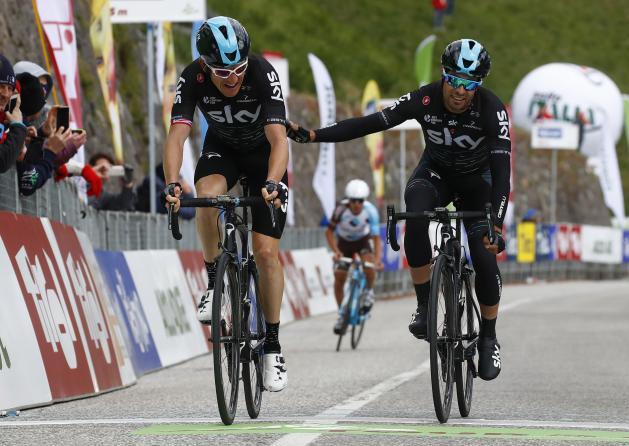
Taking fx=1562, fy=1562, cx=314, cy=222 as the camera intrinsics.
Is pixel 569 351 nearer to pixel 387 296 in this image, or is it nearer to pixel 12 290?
pixel 12 290

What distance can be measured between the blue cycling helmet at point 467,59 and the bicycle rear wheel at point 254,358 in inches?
63.9

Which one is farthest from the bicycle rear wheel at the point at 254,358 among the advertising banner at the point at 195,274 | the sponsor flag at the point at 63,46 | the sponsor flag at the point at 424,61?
the sponsor flag at the point at 424,61

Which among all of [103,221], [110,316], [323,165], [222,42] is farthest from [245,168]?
[323,165]

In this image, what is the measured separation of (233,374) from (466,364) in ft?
5.38

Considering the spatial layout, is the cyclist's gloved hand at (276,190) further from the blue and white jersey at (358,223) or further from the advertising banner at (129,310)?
the blue and white jersey at (358,223)

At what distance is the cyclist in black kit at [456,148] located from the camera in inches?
353

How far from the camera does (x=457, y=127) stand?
918cm

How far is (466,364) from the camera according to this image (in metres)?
9.27

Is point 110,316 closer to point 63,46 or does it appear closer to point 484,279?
point 484,279

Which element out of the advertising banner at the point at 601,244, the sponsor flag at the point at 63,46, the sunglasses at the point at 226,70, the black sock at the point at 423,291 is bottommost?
the advertising banner at the point at 601,244

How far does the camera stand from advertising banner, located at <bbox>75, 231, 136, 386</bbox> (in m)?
11.9

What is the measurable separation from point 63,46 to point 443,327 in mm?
8538

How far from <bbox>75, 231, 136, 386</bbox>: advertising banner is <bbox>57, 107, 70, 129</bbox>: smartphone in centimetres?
85

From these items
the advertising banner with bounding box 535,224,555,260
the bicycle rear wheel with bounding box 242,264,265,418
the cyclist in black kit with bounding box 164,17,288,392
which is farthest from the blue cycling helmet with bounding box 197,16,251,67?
the advertising banner with bounding box 535,224,555,260
